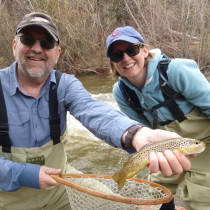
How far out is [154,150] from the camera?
1892 millimetres

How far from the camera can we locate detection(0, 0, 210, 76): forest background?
1408cm

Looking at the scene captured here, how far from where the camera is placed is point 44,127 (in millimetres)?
2773

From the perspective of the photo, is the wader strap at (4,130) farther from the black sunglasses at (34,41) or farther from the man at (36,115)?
the black sunglasses at (34,41)

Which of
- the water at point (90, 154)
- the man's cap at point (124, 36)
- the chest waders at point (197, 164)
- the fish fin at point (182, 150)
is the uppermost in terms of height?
the man's cap at point (124, 36)

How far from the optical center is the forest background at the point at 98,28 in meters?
14.1

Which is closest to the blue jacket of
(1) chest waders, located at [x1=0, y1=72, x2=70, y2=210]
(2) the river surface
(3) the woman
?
(3) the woman

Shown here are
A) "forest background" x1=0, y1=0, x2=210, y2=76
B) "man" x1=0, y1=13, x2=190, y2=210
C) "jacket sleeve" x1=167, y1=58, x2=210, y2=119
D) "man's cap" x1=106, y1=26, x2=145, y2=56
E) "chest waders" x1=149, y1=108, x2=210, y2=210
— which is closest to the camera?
"man" x1=0, y1=13, x2=190, y2=210

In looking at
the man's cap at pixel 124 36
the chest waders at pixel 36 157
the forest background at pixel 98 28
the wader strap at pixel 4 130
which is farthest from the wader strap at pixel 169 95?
the forest background at pixel 98 28

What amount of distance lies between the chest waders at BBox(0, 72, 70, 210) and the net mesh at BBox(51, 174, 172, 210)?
349mm

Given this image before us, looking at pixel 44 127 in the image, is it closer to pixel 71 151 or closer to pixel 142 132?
pixel 142 132

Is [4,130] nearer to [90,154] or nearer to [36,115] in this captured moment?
[36,115]

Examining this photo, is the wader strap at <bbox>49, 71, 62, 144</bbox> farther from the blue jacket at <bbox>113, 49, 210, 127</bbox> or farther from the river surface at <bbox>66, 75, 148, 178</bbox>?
the river surface at <bbox>66, 75, 148, 178</bbox>

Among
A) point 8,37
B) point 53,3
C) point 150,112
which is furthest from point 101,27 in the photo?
point 150,112

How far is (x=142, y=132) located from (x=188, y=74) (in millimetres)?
1370
